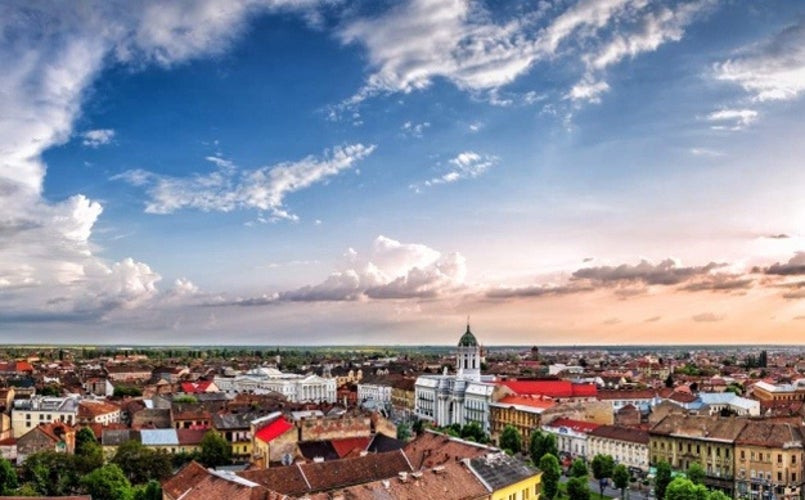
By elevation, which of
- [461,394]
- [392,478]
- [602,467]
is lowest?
[602,467]

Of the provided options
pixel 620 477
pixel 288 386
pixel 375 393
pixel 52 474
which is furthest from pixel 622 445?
pixel 288 386

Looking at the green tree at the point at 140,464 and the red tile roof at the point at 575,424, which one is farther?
the red tile roof at the point at 575,424

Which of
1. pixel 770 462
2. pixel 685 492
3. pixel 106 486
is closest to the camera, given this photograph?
pixel 685 492

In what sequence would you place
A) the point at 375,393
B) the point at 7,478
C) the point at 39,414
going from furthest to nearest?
the point at 375,393, the point at 39,414, the point at 7,478

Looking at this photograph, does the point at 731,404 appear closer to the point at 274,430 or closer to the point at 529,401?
the point at 529,401

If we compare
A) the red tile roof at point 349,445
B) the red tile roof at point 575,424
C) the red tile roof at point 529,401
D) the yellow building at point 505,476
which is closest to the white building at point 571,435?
the red tile roof at point 575,424

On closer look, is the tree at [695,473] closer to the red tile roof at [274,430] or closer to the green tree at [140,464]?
the red tile roof at [274,430]
